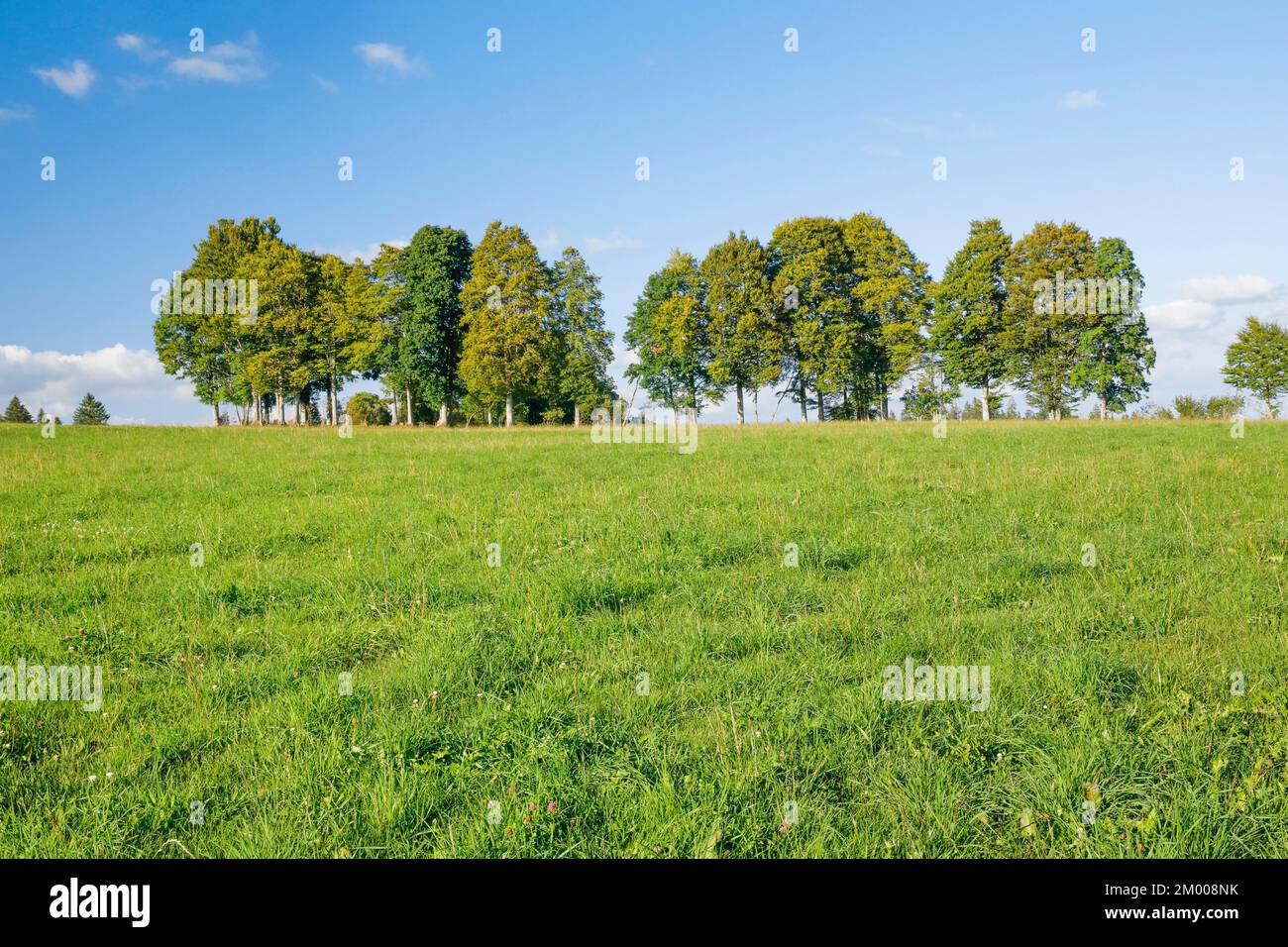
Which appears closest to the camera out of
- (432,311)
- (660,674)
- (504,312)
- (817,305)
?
(660,674)

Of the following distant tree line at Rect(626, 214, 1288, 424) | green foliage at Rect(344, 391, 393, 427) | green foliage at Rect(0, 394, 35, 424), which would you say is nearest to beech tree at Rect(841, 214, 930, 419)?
distant tree line at Rect(626, 214, 1288, 424)

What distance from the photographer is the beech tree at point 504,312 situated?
4591 cm

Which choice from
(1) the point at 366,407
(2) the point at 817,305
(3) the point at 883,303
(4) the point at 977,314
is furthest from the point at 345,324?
(4) the point at 977,314

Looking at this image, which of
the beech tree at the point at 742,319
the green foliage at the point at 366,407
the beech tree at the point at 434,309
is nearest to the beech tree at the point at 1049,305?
the beech tree at the point at 742,319

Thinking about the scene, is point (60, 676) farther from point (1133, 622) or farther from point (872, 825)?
point (1133, 622)

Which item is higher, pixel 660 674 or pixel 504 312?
pixel 504 312

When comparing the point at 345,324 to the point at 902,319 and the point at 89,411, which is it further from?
the point at 89,411

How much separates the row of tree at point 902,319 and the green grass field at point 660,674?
4129 cm

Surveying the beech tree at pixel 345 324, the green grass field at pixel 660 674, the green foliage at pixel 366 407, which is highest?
the beech tree at pixel 345 324

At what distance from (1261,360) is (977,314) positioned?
1423 inches

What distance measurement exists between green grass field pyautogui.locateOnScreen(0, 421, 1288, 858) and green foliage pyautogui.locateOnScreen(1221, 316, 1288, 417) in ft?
228

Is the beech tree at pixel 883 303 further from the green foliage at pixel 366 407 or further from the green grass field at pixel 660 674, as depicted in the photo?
the green foliage at pixel 366 407

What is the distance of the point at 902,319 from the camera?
53.1m
